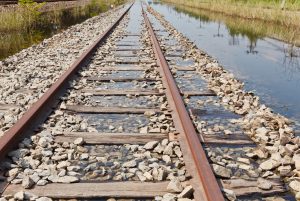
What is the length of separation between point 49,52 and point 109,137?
6594 mm

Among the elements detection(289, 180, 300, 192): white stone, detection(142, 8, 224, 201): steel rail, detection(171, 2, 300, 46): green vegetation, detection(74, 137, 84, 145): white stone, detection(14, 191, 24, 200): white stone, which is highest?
detection(171, 2, 300, 46): green vegetation

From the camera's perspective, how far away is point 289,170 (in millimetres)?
3545

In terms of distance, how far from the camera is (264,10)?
22641mm

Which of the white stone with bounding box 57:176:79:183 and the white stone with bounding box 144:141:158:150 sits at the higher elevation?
the white stone with bounding box 144:141:158:150

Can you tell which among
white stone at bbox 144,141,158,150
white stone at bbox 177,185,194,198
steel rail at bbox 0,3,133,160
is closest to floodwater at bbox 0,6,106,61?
steel rail at bbox 0,3,133,160

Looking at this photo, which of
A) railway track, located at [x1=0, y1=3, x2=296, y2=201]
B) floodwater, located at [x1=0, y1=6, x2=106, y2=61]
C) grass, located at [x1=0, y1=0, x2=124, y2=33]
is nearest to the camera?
railway track, located at [x1=0, y1=3, x2=296, y2=201]

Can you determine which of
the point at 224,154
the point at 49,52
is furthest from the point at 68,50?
the point at 224,154

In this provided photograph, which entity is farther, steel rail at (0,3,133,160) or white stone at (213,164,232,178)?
steel rail at (0,3,133,160)

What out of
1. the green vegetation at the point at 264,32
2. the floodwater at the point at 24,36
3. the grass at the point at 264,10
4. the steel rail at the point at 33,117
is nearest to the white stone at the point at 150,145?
the steel rail at the point at 33,117

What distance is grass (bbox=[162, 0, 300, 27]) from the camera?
19.0 metres

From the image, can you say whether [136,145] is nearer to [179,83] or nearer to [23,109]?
[23,109]

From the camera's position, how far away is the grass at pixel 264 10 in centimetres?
A: 1905

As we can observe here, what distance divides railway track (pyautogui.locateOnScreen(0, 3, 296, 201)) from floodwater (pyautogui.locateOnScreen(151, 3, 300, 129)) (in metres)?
1.39

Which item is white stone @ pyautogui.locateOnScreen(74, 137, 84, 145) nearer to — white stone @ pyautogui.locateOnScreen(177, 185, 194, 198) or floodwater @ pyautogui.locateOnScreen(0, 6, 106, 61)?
white stone @ pyautogui.locateOnScreen(177, 185, 194, 198)
